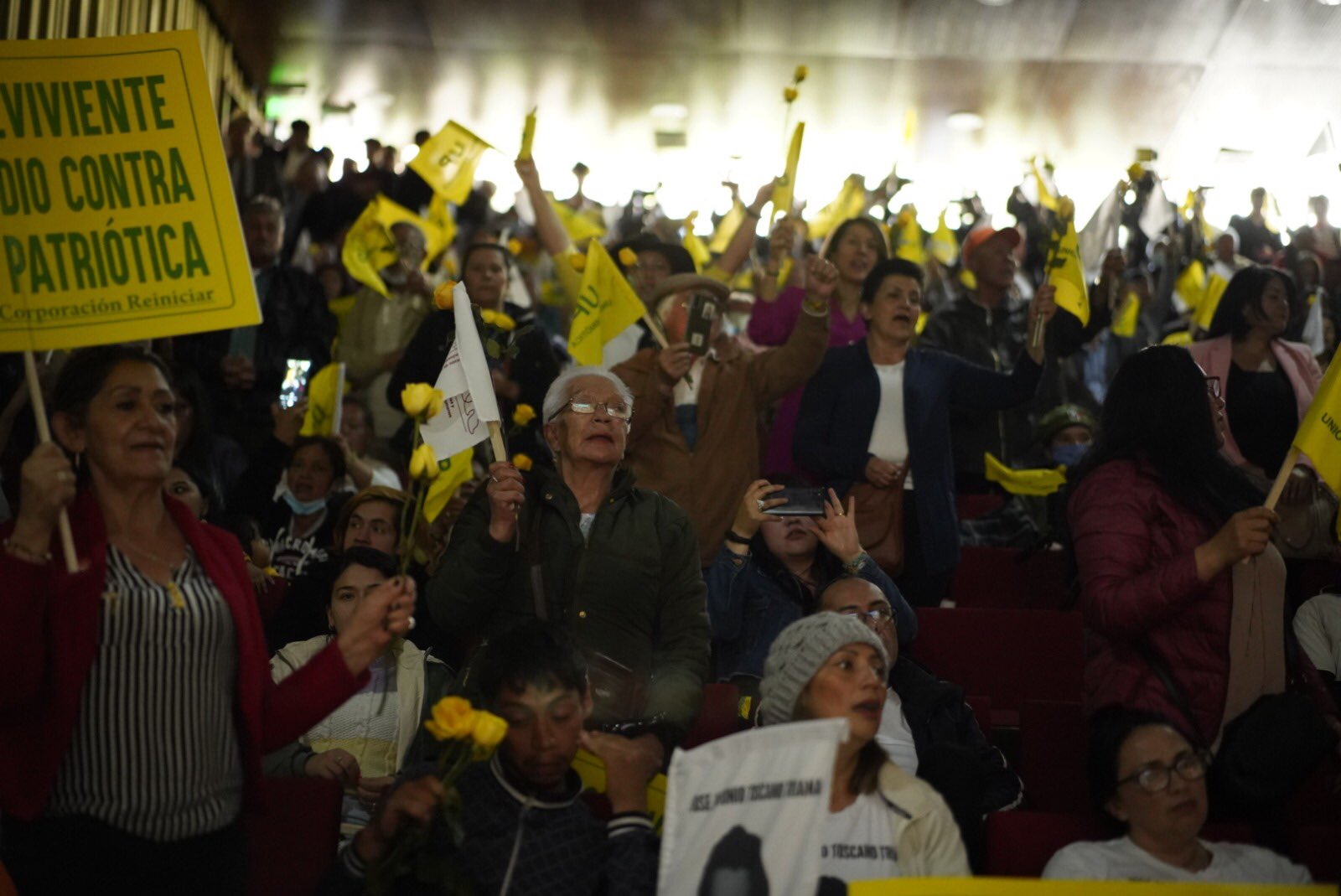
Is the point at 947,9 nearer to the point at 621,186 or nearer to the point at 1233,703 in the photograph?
the point at 621,186

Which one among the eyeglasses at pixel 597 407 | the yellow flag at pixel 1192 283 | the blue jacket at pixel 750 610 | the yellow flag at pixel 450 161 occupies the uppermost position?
the yellow flag at pixel 450 161

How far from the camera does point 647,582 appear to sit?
3.90 m

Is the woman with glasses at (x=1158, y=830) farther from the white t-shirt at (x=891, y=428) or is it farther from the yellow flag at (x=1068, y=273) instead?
the yellow flag at (x=1068, y=273)

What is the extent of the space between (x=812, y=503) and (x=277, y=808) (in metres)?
1.66

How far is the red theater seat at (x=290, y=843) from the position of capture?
3.22 meters

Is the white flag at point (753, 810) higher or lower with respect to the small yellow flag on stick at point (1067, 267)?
lower

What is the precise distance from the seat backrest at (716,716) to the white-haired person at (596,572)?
0.43ft

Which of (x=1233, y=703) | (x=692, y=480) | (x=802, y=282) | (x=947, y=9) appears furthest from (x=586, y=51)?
(x=1233, y=703)

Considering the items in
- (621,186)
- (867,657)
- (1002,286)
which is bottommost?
(867,657)

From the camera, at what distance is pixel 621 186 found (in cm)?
1520

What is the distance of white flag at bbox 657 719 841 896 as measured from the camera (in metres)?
2.72

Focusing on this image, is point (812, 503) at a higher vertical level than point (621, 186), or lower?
lower

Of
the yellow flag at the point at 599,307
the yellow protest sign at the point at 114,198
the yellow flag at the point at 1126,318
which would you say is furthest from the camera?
the yellow flag at the point at 1126,318

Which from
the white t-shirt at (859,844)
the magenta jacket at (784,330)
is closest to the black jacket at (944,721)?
the white t-shirt at (859,844)
